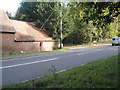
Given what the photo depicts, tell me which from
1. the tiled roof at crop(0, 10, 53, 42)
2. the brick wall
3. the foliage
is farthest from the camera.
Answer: the tiled roof at crop(0, 10, 53, 42)

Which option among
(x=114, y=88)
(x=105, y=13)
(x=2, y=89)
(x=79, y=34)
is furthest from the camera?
(x=79, y=34)

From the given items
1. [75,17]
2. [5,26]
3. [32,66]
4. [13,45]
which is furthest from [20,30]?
[75,17]

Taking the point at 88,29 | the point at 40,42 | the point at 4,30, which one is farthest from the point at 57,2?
the point at 88,29

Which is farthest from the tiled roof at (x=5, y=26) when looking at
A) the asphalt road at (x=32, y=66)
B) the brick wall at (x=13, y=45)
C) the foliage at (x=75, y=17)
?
the foliage at (x=75, y=17)

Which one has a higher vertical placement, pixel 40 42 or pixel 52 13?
pixel 52 13

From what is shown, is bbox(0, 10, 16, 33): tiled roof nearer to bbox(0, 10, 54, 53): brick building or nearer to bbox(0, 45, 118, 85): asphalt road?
bbox(0, 10, 54, 53): brick building

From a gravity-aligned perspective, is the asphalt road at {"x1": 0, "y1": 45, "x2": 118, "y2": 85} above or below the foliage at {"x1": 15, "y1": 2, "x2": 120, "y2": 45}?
below

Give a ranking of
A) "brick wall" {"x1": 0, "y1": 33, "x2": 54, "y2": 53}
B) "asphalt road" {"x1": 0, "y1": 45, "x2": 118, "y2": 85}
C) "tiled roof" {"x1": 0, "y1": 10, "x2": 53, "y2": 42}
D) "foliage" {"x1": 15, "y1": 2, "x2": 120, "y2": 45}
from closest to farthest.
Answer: "foliage" {"x1": 15, "y1": 2, "x2": 120, "y2": 45}, "asphalt road" {"x1": 0, "y1": 45, "x2": 118, "y2": 85}, "brick wall" {"x1": 0, "y1": 33, "x2": 54, "y2": 53}, "tiled roof" {"x1": 0, "y1": 10, "x2": 53, "y2": 42}

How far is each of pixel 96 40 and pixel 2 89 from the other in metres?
45.5

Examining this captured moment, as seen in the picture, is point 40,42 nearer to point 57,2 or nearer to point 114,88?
point 57,2

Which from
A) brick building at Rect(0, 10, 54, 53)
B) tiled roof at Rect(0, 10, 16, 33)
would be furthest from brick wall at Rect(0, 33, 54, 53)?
tiled roof at Rect(0, 10, 16, 33)

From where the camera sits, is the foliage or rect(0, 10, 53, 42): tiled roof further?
rect(0, 10, 53, 42): tiled roof

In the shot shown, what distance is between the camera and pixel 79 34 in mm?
42531

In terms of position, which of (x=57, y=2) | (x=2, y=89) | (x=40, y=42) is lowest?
A: (x=2, y=89)
